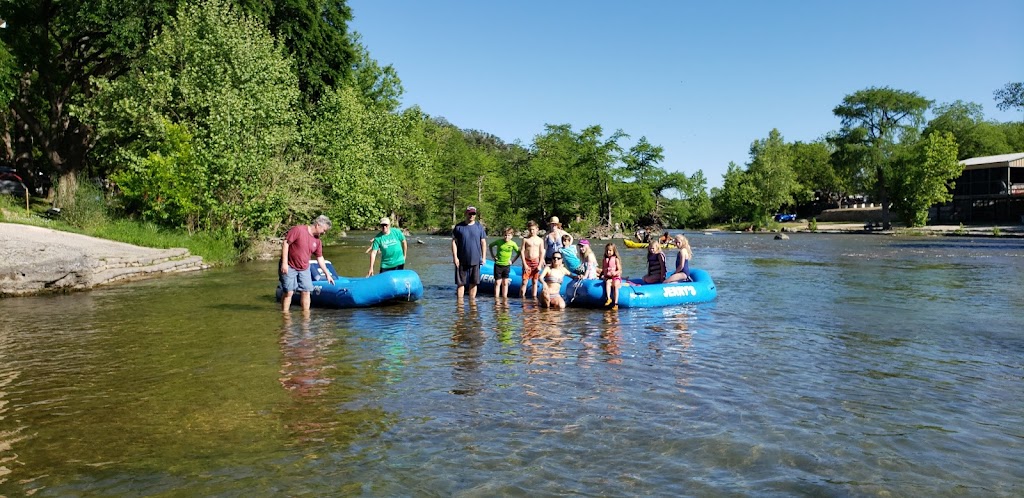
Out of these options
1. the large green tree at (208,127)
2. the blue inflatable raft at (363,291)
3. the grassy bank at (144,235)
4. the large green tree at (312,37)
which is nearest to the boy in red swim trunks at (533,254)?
the blue inflatable raft at (363,291)

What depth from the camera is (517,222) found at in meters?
Answer: 70.7

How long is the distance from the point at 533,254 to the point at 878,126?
69442mm

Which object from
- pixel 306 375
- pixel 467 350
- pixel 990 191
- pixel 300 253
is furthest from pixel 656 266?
pixel 990 191

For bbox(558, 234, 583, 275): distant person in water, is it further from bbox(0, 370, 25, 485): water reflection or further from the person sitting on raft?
bbox(0, 370, 25, 485): water reflection

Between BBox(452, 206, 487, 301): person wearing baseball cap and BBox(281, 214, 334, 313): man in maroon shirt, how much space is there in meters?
2.64

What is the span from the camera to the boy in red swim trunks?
14359mm

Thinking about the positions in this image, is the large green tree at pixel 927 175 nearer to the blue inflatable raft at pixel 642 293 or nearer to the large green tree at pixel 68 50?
the blue inflatable raft at pixel 642 293

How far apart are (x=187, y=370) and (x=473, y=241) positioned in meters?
6.52

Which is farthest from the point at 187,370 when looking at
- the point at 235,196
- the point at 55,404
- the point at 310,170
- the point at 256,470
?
the point at 310,170

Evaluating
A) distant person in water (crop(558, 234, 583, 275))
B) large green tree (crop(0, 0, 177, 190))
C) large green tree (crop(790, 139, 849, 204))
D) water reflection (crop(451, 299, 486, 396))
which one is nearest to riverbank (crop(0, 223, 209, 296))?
water reflection (crop(451, 299, 486, 396))

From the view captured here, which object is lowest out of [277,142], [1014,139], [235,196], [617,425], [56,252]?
[617,425]

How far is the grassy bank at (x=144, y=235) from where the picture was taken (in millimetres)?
23406

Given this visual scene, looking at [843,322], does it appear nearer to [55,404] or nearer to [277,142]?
[55,404]

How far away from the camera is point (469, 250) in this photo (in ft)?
46.2
